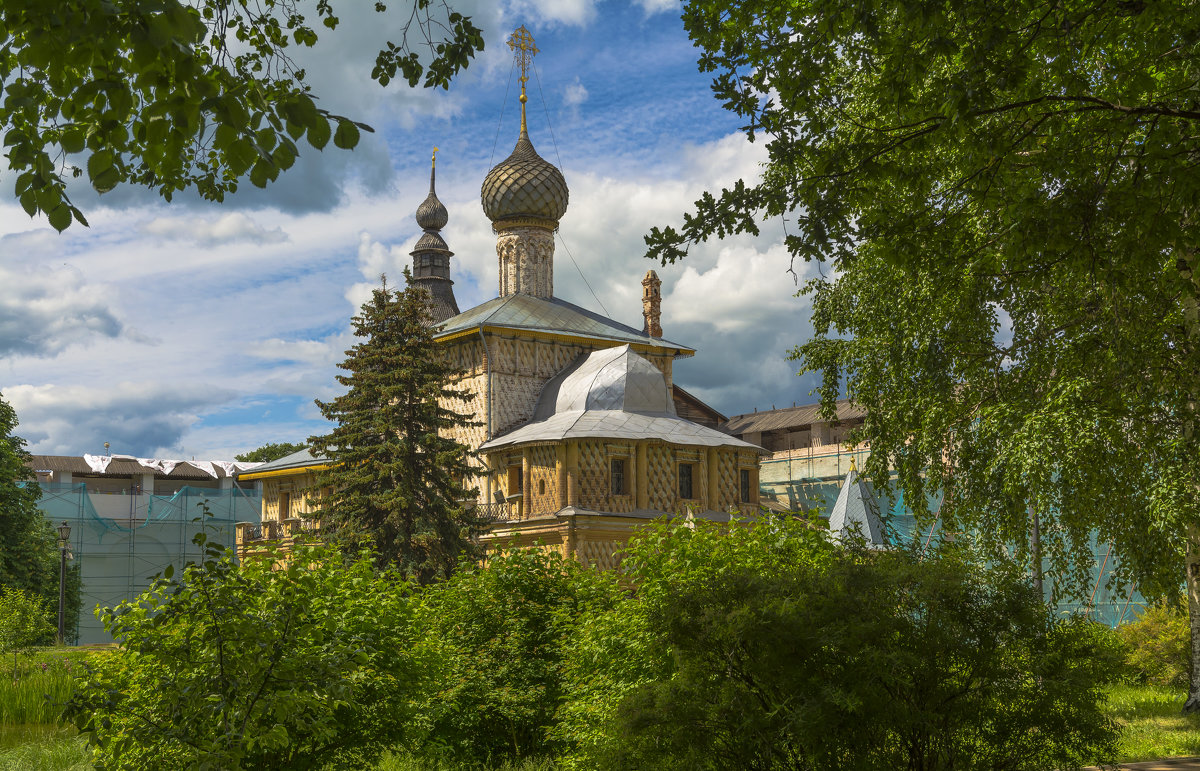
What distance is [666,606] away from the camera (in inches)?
279

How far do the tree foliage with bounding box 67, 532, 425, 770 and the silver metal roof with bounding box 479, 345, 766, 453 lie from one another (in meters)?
16.7

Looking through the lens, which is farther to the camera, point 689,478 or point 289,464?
point 289,464

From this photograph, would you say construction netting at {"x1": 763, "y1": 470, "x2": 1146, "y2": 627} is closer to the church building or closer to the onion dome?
the church building

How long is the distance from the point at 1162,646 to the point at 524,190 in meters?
23.1

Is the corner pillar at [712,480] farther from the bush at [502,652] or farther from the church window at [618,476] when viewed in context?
the bush at [502,652]

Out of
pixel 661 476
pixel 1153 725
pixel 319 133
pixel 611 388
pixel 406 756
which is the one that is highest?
pixel 611 388

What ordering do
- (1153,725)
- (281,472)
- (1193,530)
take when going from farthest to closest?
(281,472) → (1193,530) → (1153,725)

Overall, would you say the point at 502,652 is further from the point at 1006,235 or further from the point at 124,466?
the point at 124,466

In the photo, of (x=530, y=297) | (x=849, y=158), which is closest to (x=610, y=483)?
(x=530, y=297)

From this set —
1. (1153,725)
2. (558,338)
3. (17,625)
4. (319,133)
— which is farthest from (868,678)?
(558,338)

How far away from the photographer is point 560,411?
3005cm

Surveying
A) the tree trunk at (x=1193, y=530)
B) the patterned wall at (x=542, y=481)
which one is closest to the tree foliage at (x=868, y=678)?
the tree trunk at (x=1193, y=530)

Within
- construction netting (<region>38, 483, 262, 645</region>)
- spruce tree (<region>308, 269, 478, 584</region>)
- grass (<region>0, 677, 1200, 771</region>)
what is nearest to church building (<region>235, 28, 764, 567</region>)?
spruce tree (<region>308, 269, 478, 584</region>)

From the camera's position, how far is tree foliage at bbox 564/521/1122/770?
6.69 meters
